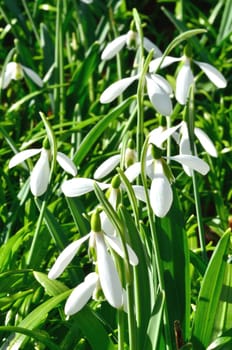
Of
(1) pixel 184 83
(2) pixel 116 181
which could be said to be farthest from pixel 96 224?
(1) pixel 184 83

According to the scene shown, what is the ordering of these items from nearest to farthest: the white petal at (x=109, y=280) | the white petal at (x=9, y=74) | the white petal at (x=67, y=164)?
the white petal at (x=109, y=280), the white petal at (x=67, y=164), the white petal at (x=9, y=74)

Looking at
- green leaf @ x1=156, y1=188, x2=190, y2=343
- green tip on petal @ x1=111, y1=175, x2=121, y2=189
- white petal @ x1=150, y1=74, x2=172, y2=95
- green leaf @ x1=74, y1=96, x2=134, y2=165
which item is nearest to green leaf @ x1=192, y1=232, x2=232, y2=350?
green leaf @ x1=156, y1=188, x2=190, y2=343

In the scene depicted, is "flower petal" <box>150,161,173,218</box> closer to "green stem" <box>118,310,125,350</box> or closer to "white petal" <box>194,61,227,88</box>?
"green stem" <box>118,310,125,350</box>

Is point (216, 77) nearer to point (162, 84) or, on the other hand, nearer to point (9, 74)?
point (162, 84)

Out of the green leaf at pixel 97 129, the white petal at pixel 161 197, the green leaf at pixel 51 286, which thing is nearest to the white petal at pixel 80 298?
the white petal at pixel 161 197

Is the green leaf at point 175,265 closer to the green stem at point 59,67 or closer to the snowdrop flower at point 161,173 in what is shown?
the snowdrop flower at point 161,173

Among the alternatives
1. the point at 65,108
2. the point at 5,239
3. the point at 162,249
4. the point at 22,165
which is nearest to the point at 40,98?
the point at 65,108
